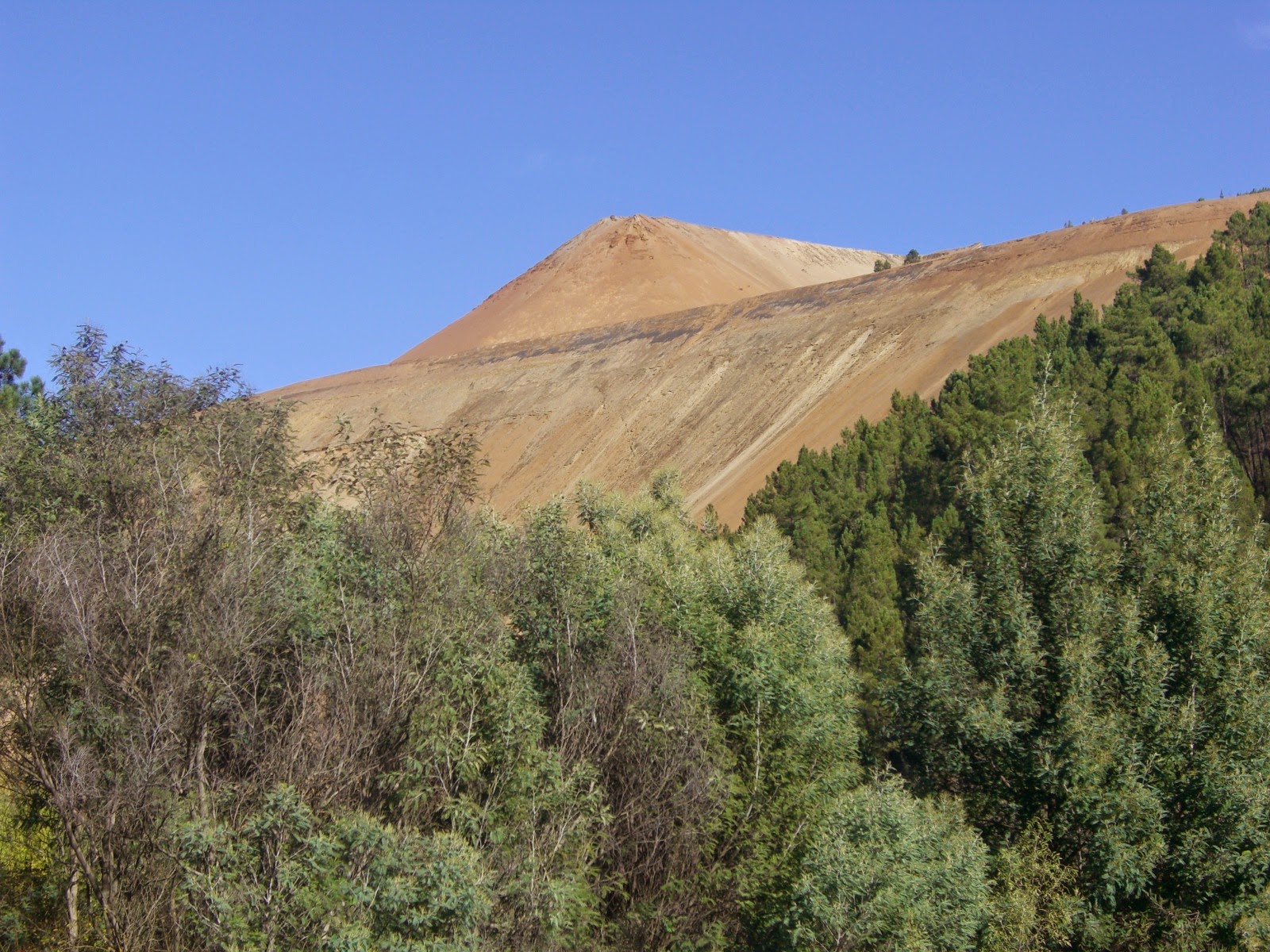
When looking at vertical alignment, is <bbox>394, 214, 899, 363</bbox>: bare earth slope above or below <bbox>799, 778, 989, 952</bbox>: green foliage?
above

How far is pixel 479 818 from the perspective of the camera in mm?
15859

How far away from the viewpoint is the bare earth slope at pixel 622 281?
92625mm

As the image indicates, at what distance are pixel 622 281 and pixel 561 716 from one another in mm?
80969

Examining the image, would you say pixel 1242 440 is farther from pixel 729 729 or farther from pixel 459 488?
pixel 459 488

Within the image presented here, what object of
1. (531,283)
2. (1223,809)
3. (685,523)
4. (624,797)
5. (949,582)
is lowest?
(1223,809)

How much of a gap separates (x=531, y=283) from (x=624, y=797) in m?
89.5

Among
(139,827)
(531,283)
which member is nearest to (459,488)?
(139,827)

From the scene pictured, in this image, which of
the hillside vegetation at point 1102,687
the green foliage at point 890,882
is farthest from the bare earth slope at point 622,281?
the green foliage at point 890,882

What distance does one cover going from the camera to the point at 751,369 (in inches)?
2281

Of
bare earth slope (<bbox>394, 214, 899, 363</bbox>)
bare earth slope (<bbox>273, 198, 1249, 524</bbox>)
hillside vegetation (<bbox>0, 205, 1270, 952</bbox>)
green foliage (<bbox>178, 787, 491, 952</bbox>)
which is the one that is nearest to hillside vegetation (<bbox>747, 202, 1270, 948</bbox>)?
hillside vegetation (<bbox>0, 205, 1270, 952</bbox>)

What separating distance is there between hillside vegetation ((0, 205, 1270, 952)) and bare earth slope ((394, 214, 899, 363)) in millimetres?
67170

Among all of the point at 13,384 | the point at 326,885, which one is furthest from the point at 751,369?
the point at 326,885

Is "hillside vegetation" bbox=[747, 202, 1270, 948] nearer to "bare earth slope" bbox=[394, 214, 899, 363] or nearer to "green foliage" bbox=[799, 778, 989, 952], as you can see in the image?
"green foliage" bbox=[799, 778, 989, 952]

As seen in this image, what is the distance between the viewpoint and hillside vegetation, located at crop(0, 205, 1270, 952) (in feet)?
50.6
